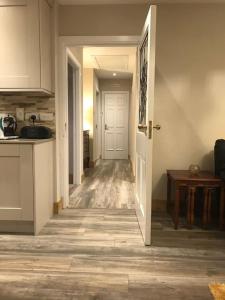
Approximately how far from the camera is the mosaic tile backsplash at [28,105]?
2996 mm

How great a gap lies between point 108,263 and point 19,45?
2.18 metres

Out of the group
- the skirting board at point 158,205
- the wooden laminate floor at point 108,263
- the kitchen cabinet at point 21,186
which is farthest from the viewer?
the skirting board at point 158,205

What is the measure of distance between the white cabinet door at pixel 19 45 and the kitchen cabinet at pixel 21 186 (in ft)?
2.18

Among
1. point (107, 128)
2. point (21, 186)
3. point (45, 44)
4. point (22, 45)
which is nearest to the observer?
point (21, 186)

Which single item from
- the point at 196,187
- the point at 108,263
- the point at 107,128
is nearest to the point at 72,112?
the point at 196,187

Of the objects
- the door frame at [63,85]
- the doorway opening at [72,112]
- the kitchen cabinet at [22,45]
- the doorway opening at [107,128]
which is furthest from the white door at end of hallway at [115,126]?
the kitchen cabinet at [22,45]

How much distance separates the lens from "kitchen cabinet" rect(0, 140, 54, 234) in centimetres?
245

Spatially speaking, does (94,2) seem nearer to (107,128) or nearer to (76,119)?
(76,119)

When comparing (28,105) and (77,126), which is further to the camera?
(77,126)

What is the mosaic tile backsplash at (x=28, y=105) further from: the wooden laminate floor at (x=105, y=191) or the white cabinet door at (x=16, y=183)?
the wooden laminate floor at (x=105, y=191)

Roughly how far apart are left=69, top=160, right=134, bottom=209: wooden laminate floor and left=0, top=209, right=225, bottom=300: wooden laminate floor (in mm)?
657

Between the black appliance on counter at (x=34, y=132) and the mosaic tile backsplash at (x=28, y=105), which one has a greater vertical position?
the mosaic tile backsplash at (x=28, y=105)

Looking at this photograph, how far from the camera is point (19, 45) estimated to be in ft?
8.54

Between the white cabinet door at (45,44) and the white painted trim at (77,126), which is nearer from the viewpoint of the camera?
the white cabinet door at (45,44)
